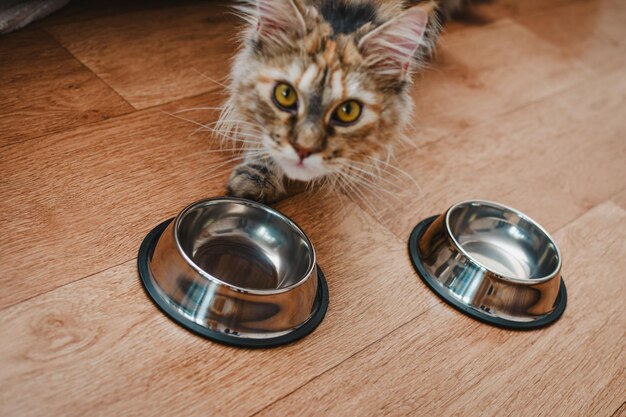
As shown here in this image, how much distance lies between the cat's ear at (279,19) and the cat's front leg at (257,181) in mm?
271

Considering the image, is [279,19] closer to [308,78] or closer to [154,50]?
[308,78]

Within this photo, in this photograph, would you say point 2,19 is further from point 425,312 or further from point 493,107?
point 493,107

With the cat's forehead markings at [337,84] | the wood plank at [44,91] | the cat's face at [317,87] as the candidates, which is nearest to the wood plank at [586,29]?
the cat's face at [317,87]

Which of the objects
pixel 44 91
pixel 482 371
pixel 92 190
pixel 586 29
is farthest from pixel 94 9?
pixel 586 29

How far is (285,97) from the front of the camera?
116cm

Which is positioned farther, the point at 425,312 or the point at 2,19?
the point at 2,19

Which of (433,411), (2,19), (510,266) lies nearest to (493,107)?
(510,266)

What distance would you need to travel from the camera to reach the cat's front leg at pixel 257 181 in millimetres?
1280

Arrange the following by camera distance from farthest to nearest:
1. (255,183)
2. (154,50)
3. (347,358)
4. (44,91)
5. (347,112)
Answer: (154,50), (44,91), (255,183), (347,112), (347,358)

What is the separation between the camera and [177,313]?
1.02 meters

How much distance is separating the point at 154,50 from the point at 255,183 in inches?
25.4

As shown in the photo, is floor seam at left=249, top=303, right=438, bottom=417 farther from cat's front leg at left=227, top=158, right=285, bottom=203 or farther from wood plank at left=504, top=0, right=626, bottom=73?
wood plank at left=504, top=0, right=626, bottom=73

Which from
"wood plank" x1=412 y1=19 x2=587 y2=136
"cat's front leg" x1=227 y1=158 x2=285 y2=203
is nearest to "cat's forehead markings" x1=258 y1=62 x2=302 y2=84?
"cat's front leg" x1=227 y1=158 x2=285 y2=203

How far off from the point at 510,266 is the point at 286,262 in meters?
0.51
